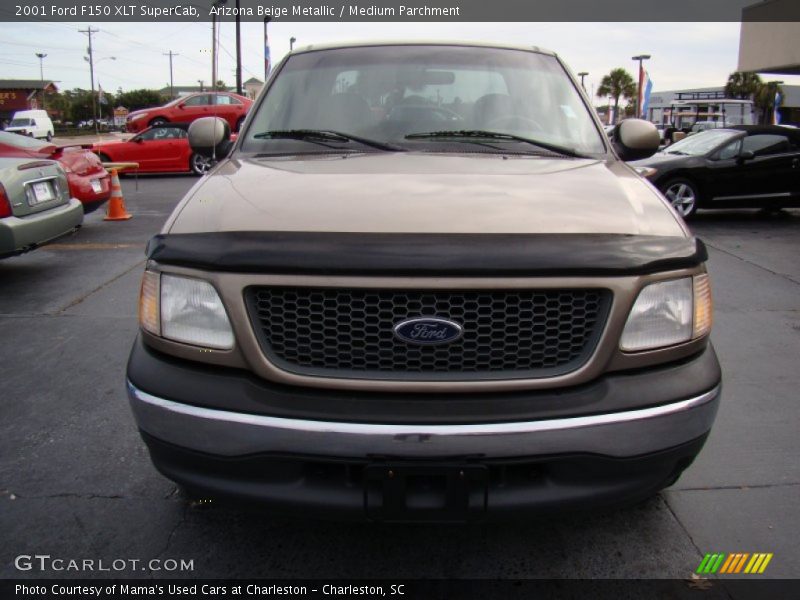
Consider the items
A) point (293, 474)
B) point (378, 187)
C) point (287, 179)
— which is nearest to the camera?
point (293, 474)

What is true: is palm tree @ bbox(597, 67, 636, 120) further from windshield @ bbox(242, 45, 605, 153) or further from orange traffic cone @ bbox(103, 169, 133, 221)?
windshield @ bbox(242, 45, 605, 153)

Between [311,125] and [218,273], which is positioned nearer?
[218,273]

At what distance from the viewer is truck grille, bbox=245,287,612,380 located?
6.06ft

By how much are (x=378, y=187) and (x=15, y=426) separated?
8.00ft

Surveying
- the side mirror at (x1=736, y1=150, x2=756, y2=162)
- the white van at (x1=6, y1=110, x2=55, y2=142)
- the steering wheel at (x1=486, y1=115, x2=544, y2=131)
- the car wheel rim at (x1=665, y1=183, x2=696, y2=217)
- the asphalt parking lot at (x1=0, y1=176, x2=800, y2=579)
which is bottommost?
the asphalt parking lot at (x1=0, y1=176, x2=800, y2=579)

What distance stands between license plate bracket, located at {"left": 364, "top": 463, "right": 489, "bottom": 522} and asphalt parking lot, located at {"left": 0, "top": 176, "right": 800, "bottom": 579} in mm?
366

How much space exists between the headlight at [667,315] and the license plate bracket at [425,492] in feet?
1.95

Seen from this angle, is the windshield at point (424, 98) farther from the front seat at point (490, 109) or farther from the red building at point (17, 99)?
the red building at point (17, 99)

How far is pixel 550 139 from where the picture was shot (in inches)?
114

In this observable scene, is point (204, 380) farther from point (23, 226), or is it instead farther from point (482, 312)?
point (23, 226)

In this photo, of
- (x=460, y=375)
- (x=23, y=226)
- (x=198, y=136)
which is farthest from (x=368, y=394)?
(x=23, y=226)

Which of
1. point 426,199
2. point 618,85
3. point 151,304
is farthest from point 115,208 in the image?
point 618,85

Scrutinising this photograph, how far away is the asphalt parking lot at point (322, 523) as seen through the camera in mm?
2328

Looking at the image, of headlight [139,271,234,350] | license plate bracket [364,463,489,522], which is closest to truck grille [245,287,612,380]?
headlight [139,271,234,350]
